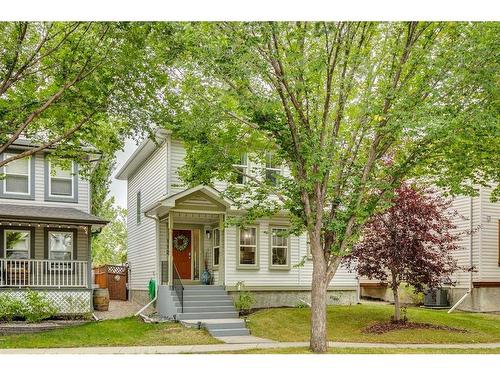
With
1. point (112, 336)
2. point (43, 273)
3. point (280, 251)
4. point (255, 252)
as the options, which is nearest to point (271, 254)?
point (280, 251)

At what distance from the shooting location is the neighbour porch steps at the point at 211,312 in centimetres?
1037

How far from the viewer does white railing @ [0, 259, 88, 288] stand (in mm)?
11828

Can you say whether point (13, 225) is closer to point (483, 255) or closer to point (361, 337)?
point (361, 337)

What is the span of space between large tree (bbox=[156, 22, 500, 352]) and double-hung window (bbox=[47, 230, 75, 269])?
5330mm

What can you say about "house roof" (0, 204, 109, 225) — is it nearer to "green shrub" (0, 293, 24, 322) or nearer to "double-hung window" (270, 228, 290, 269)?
"green shrub" (0, 293, 24, 322)

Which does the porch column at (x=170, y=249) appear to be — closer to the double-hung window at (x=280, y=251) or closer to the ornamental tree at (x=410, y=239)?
the double-hung window at (x=280, y=251)

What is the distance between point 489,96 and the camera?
8203mm

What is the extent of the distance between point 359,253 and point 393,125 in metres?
4.25

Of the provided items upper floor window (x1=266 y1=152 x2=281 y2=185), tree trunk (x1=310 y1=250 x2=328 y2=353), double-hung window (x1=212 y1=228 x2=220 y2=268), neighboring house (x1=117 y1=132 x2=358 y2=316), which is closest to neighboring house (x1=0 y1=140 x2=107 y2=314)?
neighboring house (x1=117 y1=132 x2=358 y2=316)

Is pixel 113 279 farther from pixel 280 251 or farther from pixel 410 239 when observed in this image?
pixel 410 239

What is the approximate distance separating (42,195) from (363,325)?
24.8ft

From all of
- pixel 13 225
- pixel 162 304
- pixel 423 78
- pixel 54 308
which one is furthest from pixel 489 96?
pixel 13 225

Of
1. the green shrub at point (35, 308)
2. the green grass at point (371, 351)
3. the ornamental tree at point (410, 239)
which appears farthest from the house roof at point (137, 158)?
the green grass at point (371, 351)

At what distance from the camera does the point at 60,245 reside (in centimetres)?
1299
